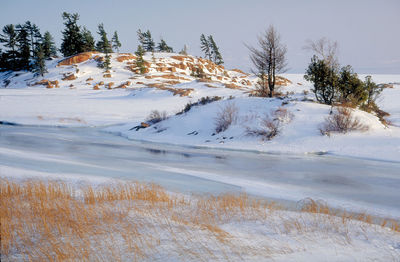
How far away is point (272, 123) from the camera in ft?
53.3

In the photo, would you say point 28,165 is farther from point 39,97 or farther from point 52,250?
point 39,97

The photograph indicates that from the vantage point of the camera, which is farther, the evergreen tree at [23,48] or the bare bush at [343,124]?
the evergreen tree at [23,48]

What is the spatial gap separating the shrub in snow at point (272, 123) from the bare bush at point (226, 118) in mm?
1405

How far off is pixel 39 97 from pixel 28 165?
1079 inches

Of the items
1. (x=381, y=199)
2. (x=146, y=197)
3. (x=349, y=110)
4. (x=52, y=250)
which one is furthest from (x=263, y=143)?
(x=52, y=250)

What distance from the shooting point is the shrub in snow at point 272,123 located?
15875mm

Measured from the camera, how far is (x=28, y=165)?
1115 cm

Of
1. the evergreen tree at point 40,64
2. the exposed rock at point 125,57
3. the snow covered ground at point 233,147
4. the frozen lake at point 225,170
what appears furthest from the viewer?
the exposed rock at point 125,57

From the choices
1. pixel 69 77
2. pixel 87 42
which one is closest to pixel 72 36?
pixel 87 42

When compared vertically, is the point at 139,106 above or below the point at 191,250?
above

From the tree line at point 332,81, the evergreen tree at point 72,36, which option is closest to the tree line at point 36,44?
the evergreen tree at point 72,36

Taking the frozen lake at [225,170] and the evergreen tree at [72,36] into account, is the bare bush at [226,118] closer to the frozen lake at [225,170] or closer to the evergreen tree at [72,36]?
the frozen lake at [225,170]

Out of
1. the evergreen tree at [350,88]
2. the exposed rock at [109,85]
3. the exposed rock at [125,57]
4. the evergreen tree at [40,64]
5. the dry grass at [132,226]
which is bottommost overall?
the dry grass at [132,226]

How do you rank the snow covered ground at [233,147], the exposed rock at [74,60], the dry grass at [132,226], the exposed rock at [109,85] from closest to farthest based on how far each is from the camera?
1. the dry grass at [132,226]
2. the snow covered ground at [233,147]
3. the exposed rock at [109,85]
4. the exposed rock at [74,60]
